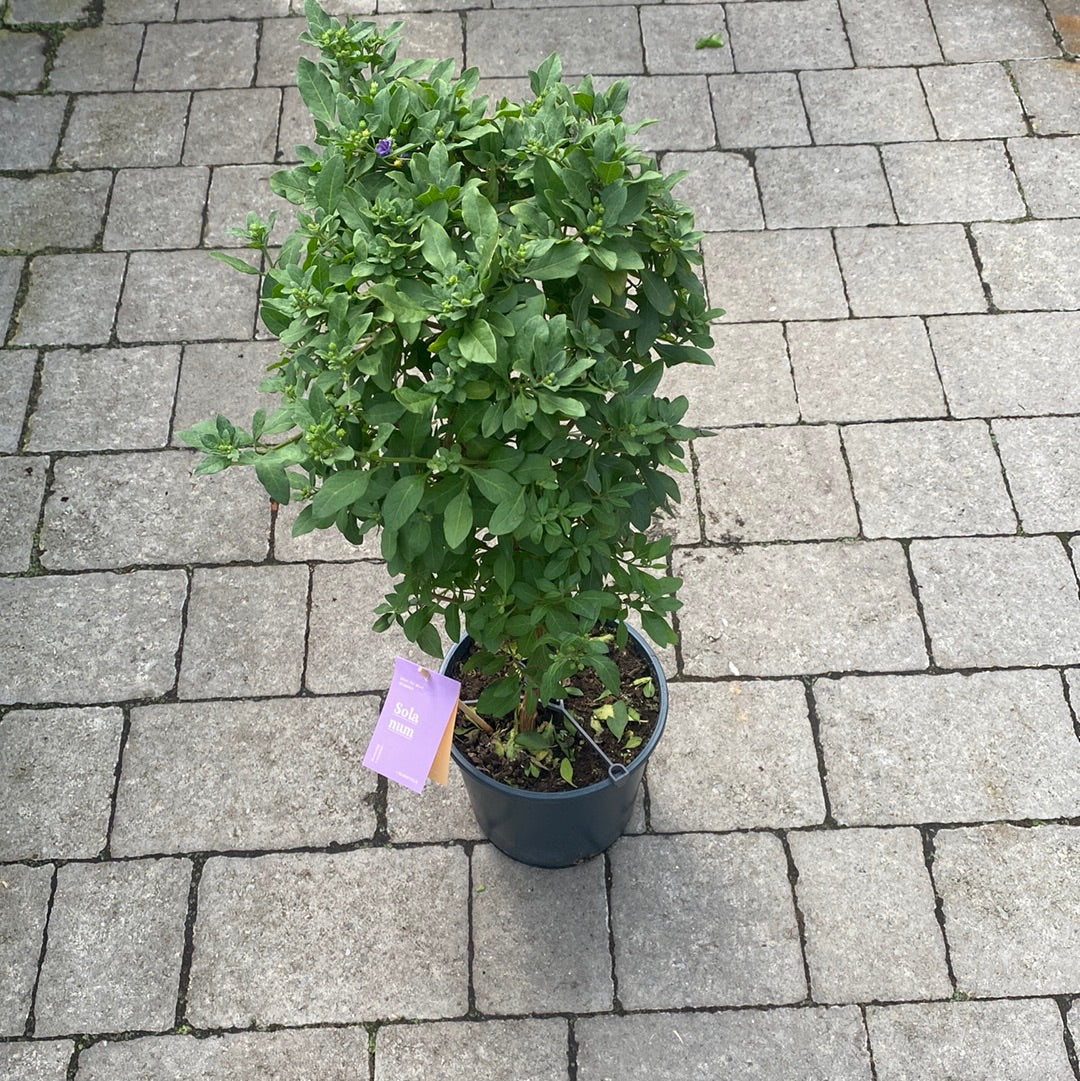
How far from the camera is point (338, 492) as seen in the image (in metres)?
1.82

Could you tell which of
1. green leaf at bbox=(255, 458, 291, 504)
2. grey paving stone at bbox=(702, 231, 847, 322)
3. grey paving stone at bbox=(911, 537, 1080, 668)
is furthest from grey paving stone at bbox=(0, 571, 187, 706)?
grey paving stone at bbox=(911, 537, 1080, 668)

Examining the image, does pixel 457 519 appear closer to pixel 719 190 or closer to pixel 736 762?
pixel 736 762

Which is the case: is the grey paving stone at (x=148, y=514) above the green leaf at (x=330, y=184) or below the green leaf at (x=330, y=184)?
below

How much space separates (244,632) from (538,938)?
1.18m

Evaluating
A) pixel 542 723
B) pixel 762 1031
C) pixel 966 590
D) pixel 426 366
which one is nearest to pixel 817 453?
pixel 966 590

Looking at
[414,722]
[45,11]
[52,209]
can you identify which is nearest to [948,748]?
[414,722]

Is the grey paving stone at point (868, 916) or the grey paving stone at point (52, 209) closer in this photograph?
the grey paving stone at point (868, 916)

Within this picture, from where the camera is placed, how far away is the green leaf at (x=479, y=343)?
1.71 m

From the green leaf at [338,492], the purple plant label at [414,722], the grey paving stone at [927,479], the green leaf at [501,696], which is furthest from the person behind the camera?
the grey paving stone at [927,479]

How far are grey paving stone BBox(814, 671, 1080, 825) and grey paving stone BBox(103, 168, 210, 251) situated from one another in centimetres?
270

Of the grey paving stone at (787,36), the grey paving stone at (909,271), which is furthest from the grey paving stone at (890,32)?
the grey paving stone at (909,271)

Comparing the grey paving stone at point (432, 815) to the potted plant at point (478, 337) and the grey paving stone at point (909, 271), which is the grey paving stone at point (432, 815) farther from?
the grey paving stone at point (909, 271)

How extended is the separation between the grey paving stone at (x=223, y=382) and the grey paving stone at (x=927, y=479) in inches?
72.5

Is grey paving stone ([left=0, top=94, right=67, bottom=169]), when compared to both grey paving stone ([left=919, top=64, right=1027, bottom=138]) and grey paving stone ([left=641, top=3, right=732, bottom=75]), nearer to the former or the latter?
grey paving stone ([left=641, top=3, right=732, bottom=75])
